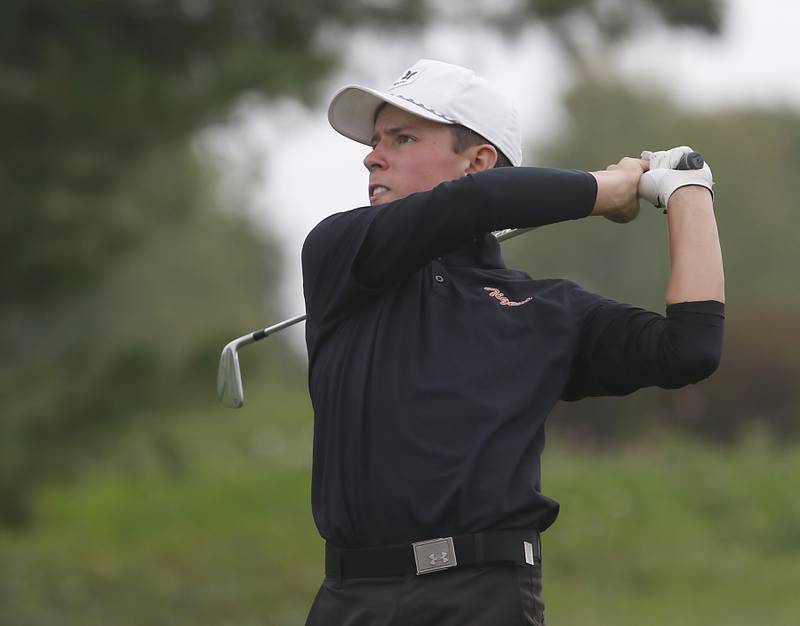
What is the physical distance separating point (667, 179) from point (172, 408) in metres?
6.81

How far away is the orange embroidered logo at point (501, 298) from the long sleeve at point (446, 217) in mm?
168

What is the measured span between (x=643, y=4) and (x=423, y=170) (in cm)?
530

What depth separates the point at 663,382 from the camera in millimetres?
3084

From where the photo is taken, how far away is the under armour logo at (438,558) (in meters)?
2.88

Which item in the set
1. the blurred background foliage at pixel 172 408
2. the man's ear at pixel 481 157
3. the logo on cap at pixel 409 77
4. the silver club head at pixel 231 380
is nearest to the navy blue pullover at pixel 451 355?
the man's ear at pixel 481 157

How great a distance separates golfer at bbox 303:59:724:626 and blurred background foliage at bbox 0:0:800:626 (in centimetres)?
530

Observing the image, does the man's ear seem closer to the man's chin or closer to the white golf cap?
the white golf cap

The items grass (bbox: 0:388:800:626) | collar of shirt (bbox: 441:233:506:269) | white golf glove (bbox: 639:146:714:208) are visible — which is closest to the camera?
white golf glove (bbox: 639:146:714:208)

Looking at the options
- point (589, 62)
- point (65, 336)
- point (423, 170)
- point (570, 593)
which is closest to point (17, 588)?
point (570, 593)

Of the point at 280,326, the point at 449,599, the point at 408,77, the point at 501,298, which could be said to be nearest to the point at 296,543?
the point at 280,326

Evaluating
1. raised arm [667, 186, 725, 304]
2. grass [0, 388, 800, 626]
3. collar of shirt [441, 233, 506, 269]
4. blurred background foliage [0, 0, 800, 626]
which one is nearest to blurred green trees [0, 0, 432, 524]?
blurred background foliage [0, 0, 800, 626]

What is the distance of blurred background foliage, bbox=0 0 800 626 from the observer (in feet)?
28.8

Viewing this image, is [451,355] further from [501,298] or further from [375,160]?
[375,160]

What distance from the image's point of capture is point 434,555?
288 cm
